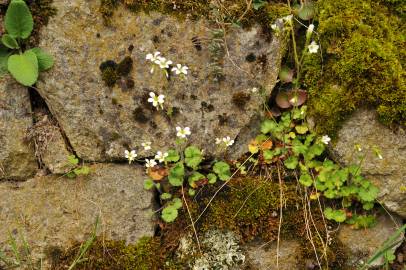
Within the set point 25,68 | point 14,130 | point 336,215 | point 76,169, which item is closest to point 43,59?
point 25,68

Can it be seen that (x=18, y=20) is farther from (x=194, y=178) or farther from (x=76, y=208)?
(x=194, y=178)

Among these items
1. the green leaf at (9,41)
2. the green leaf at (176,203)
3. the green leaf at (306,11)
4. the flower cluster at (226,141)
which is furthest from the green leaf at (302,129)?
the green leaf at (9,41)

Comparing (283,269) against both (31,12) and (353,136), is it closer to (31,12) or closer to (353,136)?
(353,136)

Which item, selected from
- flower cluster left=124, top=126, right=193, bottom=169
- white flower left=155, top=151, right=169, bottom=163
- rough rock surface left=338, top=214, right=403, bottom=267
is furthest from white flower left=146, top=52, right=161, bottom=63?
rough rock surface left=338, top=214, right=403, bottom=267

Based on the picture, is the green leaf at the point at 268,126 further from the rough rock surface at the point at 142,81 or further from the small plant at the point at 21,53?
the small plant at the point at 21,53

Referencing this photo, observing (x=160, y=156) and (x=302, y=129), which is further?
(x=302, y=129)

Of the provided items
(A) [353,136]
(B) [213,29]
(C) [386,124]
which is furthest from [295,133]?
(B) [213,29]
